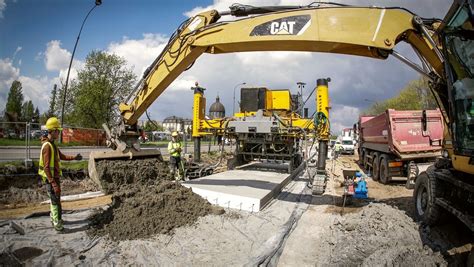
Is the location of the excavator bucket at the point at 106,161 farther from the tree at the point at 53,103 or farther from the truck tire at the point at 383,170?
the tree at the point at 53,103

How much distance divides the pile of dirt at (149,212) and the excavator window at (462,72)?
4.14 meters

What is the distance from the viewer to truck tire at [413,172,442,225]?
4.87 meters

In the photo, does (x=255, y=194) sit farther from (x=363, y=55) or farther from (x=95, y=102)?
(x=95, y=102)

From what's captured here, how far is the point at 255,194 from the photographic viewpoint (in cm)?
656

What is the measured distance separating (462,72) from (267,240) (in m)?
3.59

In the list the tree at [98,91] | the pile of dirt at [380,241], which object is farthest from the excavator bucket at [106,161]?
the tree at [98,91]

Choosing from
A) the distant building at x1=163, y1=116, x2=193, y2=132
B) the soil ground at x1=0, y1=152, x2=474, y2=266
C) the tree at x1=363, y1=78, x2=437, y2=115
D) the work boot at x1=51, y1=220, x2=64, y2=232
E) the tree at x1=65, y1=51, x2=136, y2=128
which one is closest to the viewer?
the soil ground at x1=0, y1=152, x2=474, y2=266

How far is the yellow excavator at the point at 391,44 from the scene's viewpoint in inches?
146

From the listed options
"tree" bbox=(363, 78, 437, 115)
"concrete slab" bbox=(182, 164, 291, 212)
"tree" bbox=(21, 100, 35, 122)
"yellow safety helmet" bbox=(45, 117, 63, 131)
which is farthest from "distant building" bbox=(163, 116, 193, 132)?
"tree" bbox=(363, 78, 437, 115)

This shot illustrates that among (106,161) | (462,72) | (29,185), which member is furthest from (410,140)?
(29,185)

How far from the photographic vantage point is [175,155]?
9.32 m

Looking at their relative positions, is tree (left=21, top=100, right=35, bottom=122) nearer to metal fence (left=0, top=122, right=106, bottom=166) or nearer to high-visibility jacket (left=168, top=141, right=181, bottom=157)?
metal fence (left=0, top=122, right=106, bottom=166)

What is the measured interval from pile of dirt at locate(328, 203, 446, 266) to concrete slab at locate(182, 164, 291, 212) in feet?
5.70

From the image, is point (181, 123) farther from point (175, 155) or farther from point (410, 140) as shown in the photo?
point (410, 140)
